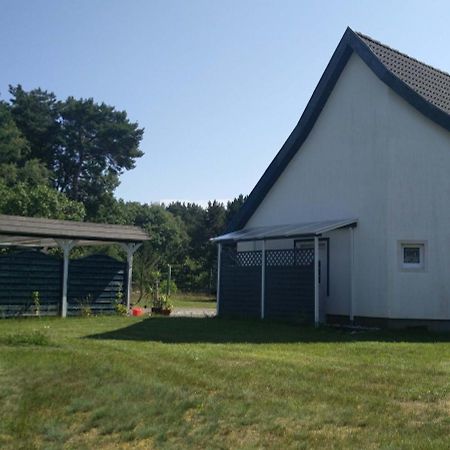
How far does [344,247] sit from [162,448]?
12230 mm

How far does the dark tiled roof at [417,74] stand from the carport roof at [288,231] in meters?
3.82

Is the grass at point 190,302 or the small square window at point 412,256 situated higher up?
the small square window at point 412,256

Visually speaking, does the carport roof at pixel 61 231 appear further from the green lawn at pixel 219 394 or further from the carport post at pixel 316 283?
the carport post at pixel 316 283

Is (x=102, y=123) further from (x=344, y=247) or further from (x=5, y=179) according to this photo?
(x=344, y=247)

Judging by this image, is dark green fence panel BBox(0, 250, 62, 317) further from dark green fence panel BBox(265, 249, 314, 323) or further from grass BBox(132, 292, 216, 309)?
grass BBox(132, 292, 216, 309)

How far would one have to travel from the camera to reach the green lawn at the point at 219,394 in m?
6.70

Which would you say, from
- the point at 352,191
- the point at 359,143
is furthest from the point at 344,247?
the point at 359,143

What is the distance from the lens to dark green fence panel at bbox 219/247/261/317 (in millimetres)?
18922

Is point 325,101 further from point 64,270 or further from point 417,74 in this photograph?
point 64,270

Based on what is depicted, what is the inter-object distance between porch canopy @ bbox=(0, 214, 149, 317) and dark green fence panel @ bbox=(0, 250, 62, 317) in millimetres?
296

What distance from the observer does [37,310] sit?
1853cm

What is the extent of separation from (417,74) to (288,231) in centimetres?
575

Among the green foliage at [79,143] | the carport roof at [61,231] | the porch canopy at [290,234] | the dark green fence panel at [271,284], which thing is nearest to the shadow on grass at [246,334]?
the dark green fence panel at [271,284]

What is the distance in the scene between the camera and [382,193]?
17094 millimetres
